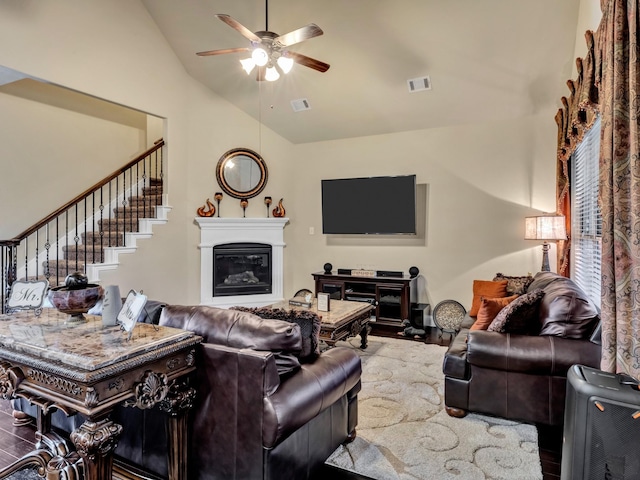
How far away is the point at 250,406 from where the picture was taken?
1742 millimetres

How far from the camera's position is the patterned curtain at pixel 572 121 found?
8.15ft

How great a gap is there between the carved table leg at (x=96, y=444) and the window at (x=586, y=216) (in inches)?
143

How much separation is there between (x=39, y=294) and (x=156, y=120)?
4966 mm

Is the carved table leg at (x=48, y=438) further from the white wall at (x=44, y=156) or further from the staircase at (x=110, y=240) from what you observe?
the white wall at (x=44, y=156)

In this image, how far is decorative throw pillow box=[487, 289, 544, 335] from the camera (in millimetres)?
2742

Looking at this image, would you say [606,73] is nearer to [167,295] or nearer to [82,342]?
[82,342]

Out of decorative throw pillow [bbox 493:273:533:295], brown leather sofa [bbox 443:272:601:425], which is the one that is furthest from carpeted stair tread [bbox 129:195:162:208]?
decorative throw pillow [bbox 493:273:533:295]

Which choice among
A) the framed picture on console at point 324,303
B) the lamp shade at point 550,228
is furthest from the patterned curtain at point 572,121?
the framed picture on console at point 324,303

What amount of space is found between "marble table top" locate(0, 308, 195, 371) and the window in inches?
135

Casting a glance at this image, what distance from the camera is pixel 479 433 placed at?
2.56m

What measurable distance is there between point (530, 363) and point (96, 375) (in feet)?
8.18

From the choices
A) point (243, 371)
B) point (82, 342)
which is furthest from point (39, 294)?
point (243, 371)

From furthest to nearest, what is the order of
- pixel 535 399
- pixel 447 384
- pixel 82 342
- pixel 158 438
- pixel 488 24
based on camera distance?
pixel 488 24
pixel 447 384
pixel 535 399
pixel 158 438
pixel 82 342

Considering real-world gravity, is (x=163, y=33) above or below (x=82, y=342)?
above
